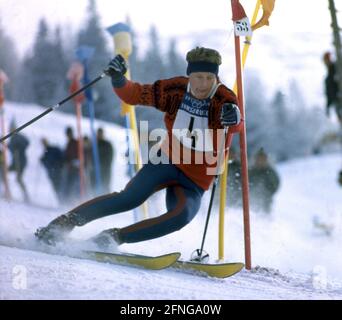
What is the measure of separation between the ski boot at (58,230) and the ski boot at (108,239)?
4.4 inches

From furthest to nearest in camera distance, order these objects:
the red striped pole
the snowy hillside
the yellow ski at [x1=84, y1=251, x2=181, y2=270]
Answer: the red striped pole → the yellow ski at [x1=84, y1=251, x2=181, y2=270] → the snowy hillside

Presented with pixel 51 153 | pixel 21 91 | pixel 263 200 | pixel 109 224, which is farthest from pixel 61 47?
pixel 109 224

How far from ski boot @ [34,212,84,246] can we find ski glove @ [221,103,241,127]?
2.58 ft

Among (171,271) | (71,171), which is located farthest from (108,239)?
(71,171)

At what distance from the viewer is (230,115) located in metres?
2.67

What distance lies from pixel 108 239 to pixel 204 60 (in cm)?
90

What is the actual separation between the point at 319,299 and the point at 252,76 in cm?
1107

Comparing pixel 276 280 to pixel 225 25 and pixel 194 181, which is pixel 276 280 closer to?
pixel 194 181

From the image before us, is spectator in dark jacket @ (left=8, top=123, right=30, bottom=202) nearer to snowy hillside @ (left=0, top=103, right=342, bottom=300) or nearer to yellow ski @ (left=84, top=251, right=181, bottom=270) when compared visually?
snowy hillside @ (left=0, top=103, right=342, bottom=300)

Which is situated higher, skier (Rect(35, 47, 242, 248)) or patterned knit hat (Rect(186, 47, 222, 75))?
patterned knit hat (Rect(186, 47, 222, 75))

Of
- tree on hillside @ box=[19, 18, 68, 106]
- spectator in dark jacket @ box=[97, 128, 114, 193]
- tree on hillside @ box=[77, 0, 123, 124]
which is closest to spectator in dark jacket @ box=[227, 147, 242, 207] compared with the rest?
spectator in dark jacket @ box=[97, 128, 114, 193]

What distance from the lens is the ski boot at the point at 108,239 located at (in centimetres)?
277

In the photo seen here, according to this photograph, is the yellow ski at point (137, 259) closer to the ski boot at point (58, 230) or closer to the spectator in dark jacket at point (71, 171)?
the ski boot at point (58, 230)

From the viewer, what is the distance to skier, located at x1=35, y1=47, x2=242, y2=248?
2746 millimetres
